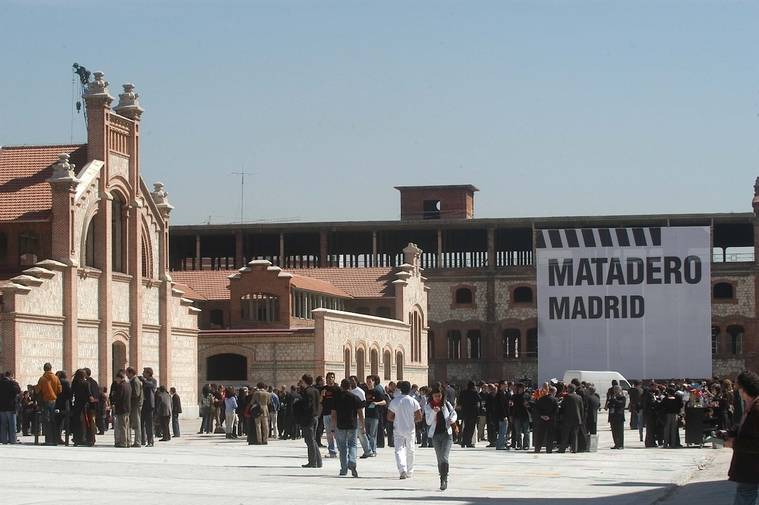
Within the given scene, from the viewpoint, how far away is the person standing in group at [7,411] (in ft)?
101

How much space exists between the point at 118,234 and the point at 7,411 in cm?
1934

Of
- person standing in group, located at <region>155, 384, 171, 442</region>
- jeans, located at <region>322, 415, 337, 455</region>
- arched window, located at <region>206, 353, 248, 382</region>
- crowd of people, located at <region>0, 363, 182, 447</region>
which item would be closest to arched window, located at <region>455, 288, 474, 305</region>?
arched window, located at <region>206, 353, 248, 382</region>

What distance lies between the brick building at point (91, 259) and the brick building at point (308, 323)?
5188mm

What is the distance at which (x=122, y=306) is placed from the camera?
162 ft

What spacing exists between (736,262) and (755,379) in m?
71.0

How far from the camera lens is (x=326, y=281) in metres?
74.7

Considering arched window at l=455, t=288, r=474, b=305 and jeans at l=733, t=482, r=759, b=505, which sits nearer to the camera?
jeans at l=733, t=482, r=759, b=505

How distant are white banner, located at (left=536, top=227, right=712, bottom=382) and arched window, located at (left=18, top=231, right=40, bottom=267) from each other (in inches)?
1022

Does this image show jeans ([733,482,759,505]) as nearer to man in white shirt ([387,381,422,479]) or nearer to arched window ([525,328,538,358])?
man in white shirt ([387,381,422,479])

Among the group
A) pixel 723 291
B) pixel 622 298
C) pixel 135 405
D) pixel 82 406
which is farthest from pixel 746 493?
pixel 723 291

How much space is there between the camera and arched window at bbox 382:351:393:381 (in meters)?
67.5

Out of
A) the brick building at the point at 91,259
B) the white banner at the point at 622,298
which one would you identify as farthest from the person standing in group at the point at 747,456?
the white banner at the point at 622,298

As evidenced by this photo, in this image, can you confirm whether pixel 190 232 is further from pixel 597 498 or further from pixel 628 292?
pixel 597 498

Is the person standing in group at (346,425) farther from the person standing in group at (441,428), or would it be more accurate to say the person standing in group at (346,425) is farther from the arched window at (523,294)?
the arched window at (523,294)
